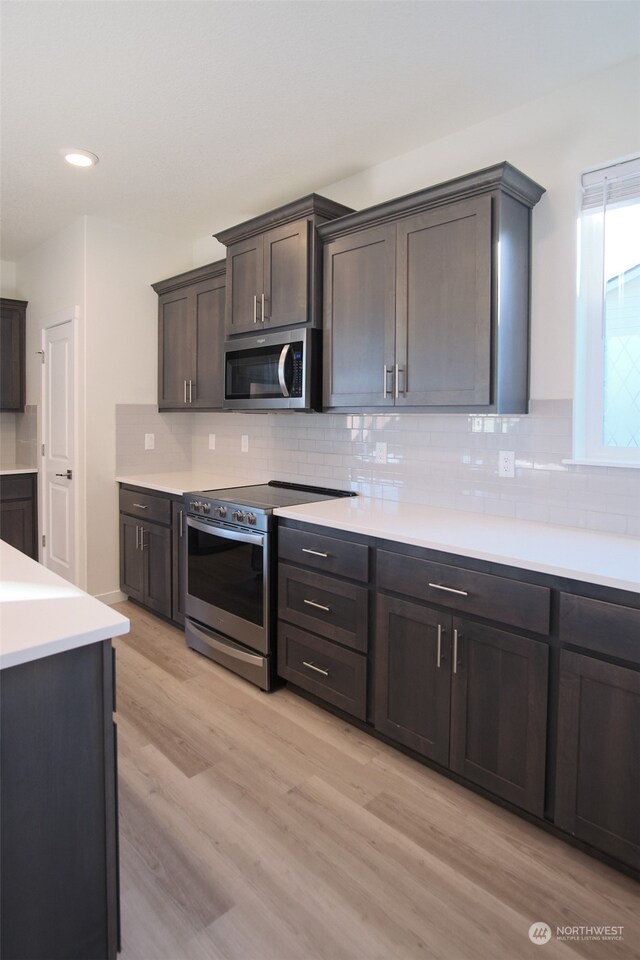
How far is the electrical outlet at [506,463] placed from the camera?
254 centimetres

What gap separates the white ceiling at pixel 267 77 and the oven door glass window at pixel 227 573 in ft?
6.47

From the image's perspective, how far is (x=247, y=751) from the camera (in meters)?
2.38

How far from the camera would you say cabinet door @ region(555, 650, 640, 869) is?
165cm

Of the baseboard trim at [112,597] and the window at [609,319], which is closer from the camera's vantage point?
the window at [609,319]

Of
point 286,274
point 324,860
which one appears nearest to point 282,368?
point 286,274

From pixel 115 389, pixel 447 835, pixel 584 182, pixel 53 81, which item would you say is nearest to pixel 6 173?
pixel 53 81

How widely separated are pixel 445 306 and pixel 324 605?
1.39m

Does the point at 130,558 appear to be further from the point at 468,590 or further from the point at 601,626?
the point at 601,626

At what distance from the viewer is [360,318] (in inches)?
108

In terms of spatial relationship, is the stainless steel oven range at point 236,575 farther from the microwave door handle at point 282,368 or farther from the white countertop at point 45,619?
the white countertop at point 45,619

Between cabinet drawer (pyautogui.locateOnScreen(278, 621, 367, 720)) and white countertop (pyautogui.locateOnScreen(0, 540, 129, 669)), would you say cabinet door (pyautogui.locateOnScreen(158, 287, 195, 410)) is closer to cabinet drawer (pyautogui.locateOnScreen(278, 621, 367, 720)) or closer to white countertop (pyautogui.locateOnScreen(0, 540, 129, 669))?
cabinet drawer (pyautogui.locateOnScreen(278, 621, 367, 720))

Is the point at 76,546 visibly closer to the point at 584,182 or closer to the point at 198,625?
the point at 198,625

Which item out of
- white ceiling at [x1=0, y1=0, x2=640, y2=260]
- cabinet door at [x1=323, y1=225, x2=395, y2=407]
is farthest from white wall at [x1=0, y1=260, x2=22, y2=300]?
cabinet door at [x1=323, y1=225, x2=395, y2=407]

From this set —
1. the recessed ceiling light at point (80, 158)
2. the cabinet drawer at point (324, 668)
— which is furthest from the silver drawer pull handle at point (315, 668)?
the recessed ceiling light at point (80, 158)
